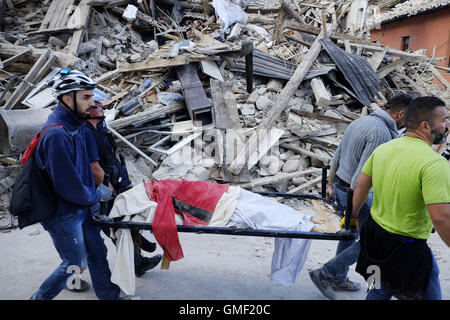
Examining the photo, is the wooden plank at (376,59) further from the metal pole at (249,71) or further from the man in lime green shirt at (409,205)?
the man in lime green shirt at (409,205)

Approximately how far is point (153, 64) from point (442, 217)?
22.9 ft

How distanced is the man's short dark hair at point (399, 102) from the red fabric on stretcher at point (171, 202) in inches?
67.3

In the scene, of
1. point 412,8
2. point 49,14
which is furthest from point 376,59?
point 412,8

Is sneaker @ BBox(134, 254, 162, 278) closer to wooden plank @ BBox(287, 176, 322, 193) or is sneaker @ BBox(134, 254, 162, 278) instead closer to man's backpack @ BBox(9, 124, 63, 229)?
man's backpack @ BBox(9, 124, 63, 229)

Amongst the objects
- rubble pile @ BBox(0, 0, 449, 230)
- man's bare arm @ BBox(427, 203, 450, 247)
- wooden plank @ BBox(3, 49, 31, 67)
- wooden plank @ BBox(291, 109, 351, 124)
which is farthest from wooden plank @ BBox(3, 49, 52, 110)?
man's bare arm @ BBox(427, 203, 450, 247)

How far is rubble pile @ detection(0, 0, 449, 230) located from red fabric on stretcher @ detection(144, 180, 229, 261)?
9.47 ft

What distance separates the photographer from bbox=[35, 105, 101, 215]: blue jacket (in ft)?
7.63

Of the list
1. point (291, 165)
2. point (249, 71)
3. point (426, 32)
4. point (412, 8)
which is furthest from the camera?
point (412, 8)

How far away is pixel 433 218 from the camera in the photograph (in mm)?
1850

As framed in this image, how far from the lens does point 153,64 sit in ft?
24.9

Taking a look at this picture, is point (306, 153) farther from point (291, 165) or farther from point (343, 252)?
point (343, 252)

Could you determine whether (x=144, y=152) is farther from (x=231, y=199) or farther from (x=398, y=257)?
(x=398, y=257)

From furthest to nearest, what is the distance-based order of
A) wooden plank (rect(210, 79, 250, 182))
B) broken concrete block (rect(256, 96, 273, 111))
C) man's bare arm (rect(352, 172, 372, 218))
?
broken concrete block (rect(256, 96, 273, 111))
wooden plank (rect(210, 79, 250, 182))
man's bare arm (rect(352, 172, 372, 218))
